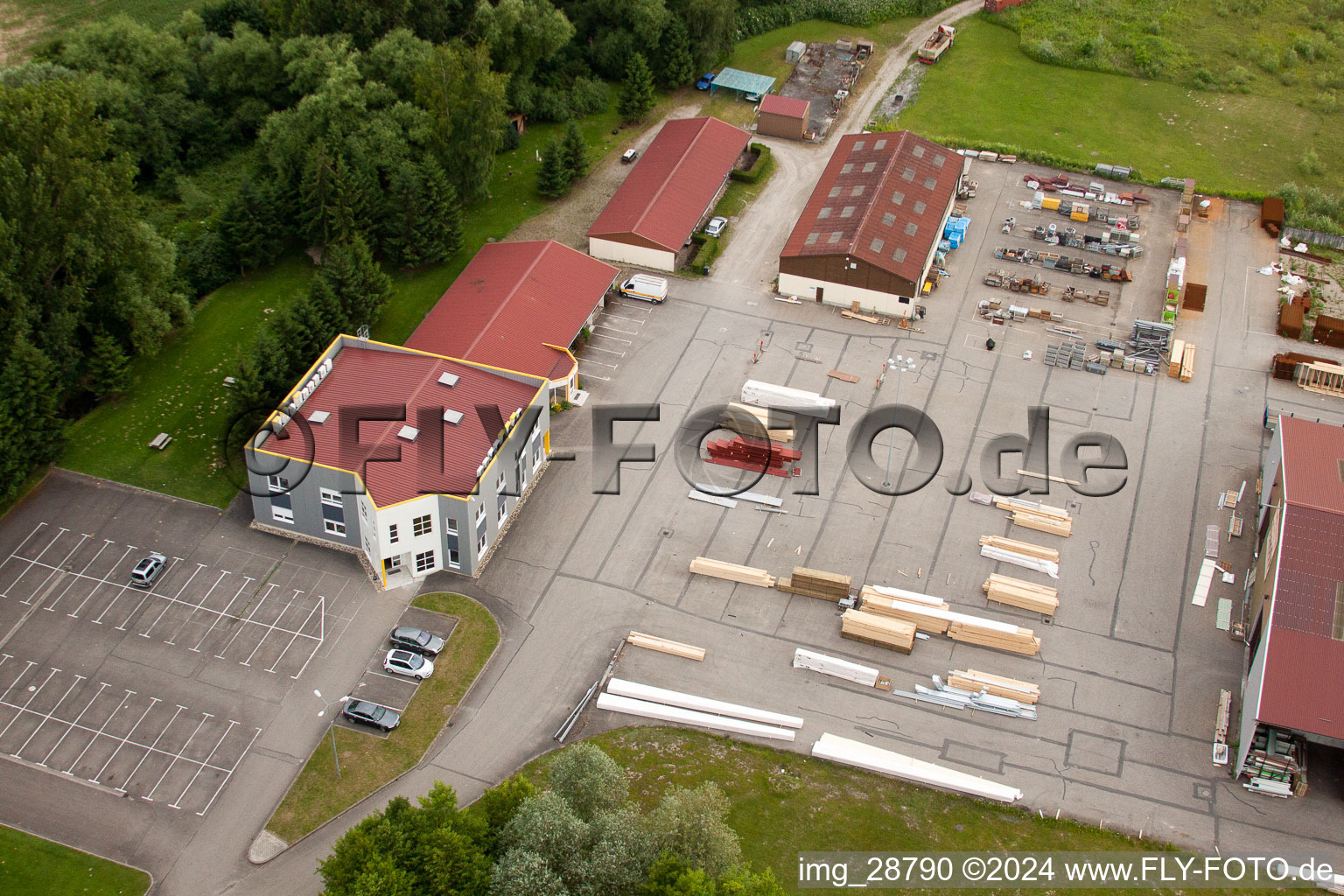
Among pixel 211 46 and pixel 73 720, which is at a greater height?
pixel 211 46

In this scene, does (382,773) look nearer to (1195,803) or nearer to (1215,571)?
(1195,803)

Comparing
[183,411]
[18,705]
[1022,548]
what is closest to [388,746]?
[18,705]

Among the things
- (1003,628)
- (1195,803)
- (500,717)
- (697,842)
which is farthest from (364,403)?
(1195,803)

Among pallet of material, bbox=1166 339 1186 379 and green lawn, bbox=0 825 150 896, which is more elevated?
pallet of material, bbox=1166 339 1186 379

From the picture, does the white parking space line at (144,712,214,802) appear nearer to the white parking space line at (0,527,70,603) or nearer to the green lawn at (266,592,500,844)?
the green lawn at (266,592,500,844)

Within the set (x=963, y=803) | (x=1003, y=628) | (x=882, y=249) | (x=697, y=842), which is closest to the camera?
(x=697, y=842)

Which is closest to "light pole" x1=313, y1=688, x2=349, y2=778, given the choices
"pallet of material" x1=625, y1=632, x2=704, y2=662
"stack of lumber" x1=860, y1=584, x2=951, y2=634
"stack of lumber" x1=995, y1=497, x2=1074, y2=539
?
"pallet of material" x1=625, y1=632, x2=704, y2=662

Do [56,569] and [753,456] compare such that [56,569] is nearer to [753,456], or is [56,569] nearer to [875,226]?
[753,456]
